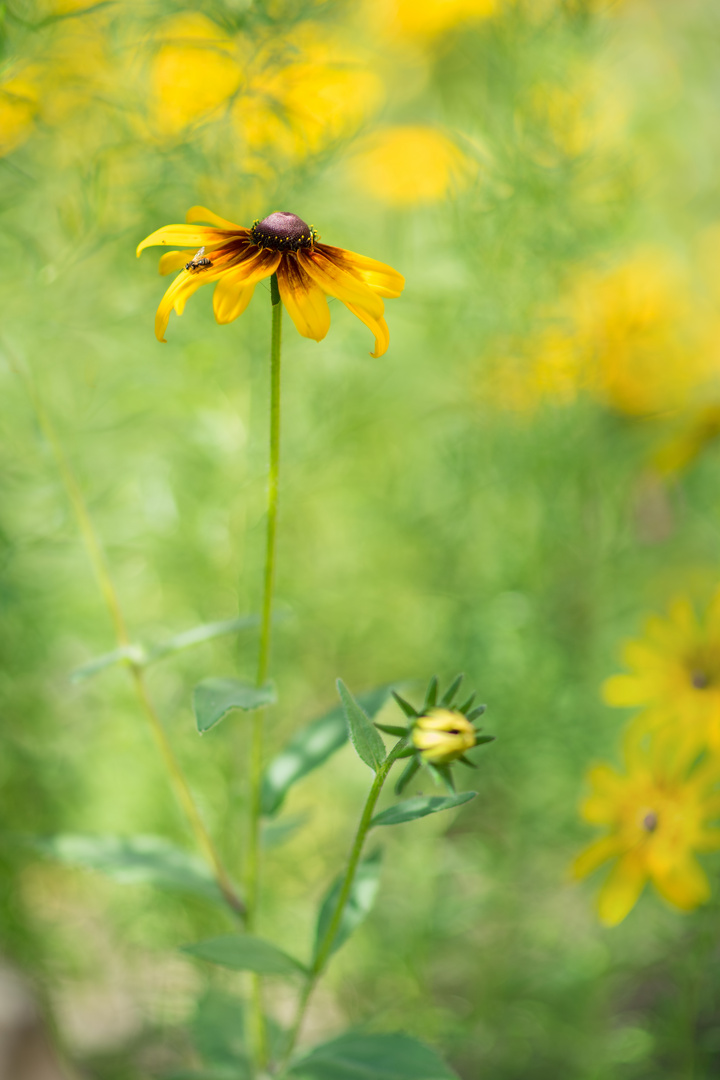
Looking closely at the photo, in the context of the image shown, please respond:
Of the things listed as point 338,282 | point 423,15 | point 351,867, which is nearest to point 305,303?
point 338,282

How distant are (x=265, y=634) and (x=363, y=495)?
92 centimetres

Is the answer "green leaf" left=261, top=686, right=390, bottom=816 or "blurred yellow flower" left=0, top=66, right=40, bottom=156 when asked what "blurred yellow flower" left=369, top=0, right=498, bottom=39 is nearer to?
"blurred yellow flower" left=0, top=66, right=40, bottom=156

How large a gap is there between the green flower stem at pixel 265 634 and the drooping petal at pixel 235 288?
0.5 inches

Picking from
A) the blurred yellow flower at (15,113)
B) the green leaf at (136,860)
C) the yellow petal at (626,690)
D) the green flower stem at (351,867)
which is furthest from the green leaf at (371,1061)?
the blurred yellow flower at (15,113)

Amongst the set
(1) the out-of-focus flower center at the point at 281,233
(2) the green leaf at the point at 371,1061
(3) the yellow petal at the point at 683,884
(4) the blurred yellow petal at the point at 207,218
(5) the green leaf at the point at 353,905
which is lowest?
(2) the green leaf at the point at 371,1061

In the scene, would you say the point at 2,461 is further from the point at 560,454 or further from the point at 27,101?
the point at 560,454

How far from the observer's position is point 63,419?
47.2 inches

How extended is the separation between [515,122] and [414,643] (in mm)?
812

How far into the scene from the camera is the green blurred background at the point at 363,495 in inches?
40.0

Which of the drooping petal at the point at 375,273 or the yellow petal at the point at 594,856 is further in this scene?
the yellow petal at the point at 594,856

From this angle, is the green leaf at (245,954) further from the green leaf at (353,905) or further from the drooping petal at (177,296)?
the drooping petal at (177,296)

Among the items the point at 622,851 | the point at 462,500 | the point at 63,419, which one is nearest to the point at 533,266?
the point at 462,500

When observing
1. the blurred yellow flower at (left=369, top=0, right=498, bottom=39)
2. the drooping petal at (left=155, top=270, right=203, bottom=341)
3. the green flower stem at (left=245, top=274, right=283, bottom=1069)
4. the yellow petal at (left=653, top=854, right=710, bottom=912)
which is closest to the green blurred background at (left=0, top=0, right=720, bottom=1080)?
the blurred yellow flower at (left=369, top=0, right=498, bottom=39)

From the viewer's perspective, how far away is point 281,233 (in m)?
0.56
